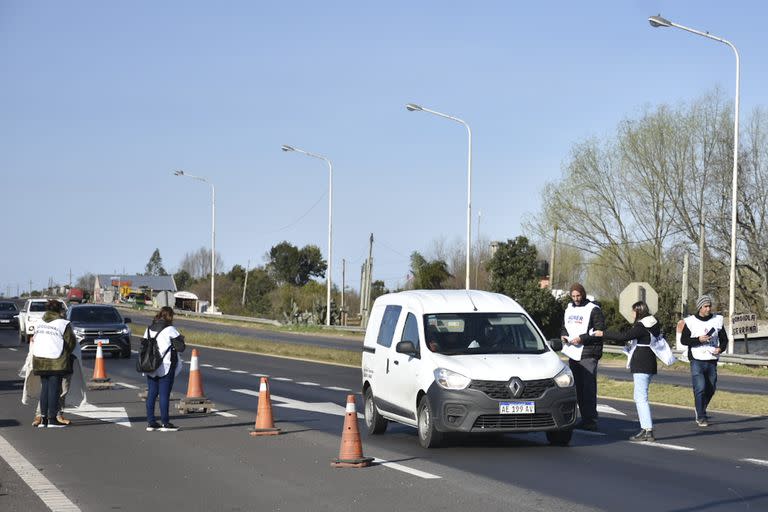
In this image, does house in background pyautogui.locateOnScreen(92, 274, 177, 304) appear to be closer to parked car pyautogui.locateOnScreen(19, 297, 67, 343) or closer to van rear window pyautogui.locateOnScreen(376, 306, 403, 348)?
parked car pyautogui.locateOnScreen(19, 297, 67, 343)

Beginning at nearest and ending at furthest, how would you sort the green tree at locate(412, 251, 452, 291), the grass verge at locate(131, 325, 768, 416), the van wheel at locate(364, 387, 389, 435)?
1. the van wheel at locate(364, 387, 389, 435)
2. the grass verge at locate(131, 325, 768, 416)
3. the green tree at locate(412, 251, 452, 291)

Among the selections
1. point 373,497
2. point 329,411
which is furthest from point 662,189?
point 373,497

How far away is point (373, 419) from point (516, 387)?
2.86m

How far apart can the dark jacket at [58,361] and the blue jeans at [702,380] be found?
8.43m

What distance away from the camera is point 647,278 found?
57.3 meters

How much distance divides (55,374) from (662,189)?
42239 mm

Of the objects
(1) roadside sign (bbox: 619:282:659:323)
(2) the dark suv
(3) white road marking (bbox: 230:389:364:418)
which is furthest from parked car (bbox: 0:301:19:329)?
(3) white road marking (bbox: 230:389:364:418)

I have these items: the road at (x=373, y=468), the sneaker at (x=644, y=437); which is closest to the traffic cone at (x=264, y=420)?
the road at (x=373, y=468)

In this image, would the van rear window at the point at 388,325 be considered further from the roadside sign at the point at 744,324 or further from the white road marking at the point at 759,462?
the roadside sign at the point at 744,324

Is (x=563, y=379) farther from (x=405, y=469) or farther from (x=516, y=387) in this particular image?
(x=405, y=469)

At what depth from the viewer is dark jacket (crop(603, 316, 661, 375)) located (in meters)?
15.0

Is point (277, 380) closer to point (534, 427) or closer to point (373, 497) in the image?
point (534, 427)

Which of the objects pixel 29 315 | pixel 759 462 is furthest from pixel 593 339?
pixel 29 315

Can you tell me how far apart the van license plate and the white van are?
1cm
